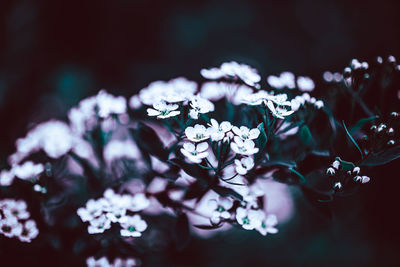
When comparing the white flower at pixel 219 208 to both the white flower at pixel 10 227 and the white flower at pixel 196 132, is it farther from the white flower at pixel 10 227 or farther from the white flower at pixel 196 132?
the white flower at pixel 10 227

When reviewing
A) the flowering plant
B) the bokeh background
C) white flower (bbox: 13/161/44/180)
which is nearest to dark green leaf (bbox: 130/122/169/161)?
the flowering plant

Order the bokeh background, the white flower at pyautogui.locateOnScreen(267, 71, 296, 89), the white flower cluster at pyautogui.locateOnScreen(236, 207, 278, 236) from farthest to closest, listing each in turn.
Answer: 1. the bokeh background
2. the white flower at pyautogui.locateOnScreen(267, 71, 296, 89)
3. the white flower cluster at pyautogui.locateOnScreen(236, 207, 278, 236)

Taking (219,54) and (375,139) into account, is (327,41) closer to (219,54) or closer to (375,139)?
(219,54)

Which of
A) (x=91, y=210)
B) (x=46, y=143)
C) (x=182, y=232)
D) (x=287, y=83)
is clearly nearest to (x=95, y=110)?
(x=46, y=143)

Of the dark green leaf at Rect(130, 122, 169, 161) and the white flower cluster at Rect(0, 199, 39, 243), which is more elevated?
the dark green leaf at Rect(130, 122, 169, 161)

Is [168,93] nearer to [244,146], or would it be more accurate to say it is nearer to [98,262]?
[244,146]

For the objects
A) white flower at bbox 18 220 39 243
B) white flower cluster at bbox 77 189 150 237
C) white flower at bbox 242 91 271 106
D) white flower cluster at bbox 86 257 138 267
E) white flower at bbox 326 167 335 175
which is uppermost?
white flower at bbox 242 91 271 106

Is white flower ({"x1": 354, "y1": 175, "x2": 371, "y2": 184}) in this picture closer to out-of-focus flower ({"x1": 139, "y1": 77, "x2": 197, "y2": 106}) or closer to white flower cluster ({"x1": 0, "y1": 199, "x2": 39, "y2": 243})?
out-of-focus flower ({"x1": 139, "y1": 77, "x2": 197, "y2": 106})
